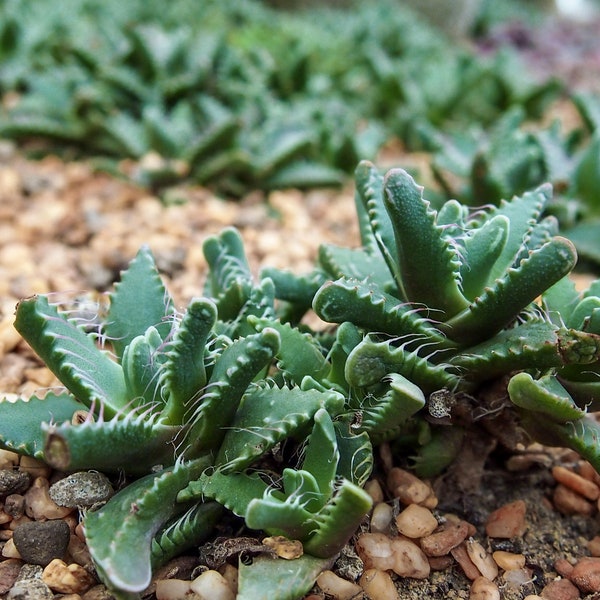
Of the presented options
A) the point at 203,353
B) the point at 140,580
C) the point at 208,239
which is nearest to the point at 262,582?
the point at 140,580

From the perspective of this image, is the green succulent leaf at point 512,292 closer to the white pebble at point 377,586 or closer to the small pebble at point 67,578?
the white pebble at point 377,586

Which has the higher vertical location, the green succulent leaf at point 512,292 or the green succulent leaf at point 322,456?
the green succulent leaf at point 512,292

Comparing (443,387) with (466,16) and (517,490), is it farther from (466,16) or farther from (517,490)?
(466,16)

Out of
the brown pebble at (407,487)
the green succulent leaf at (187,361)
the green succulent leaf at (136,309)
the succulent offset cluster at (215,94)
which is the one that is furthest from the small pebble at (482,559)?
the succulent offset cluster at (215,94)

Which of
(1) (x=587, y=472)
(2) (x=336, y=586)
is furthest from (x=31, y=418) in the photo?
(1) (x=587, y=472)

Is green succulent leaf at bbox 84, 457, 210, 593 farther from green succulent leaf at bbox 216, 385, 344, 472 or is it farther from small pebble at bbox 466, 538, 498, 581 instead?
small pebble at bbox 466, 538, 498, 581
